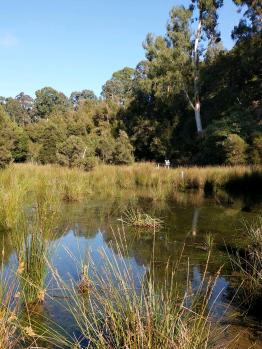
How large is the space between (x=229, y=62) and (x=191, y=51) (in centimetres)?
226

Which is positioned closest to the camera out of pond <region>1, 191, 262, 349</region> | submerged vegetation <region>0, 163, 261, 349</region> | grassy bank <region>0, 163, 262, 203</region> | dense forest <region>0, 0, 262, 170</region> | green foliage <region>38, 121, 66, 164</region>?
submerged vegetation <region>0, 163, 261, 349</region>

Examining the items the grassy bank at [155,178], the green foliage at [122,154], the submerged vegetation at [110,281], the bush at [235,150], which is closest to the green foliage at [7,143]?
the grassy bank at [155,178]

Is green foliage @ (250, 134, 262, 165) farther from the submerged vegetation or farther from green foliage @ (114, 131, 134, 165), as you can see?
green foliage @ (114, 131, 134, 165)

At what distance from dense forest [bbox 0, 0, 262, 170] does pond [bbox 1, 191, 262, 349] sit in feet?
22.0

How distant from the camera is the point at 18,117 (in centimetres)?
5584

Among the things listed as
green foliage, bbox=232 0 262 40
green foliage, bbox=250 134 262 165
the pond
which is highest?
green foliage, bbox=232 0 262 40

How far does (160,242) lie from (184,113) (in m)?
20.2

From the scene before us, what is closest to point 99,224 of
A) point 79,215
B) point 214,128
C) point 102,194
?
point 79,215

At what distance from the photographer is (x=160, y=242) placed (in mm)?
5773

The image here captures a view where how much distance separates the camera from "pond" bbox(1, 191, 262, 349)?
10.8 feet

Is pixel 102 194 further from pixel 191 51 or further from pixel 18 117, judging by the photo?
pixel 18 117

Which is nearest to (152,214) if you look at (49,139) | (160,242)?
(160,242)

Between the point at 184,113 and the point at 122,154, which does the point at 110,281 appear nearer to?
the point at 122,154

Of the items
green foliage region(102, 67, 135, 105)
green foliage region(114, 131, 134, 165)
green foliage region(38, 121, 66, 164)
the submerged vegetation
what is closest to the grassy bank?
the submerged vegetation
